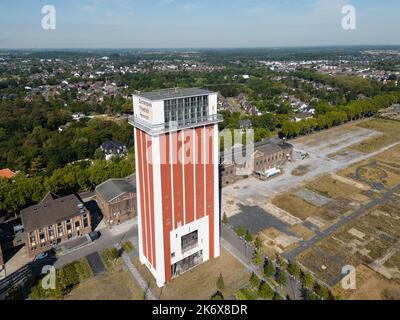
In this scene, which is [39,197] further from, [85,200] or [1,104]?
[1,104]

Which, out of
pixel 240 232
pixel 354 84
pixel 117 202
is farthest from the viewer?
pixel 354 84

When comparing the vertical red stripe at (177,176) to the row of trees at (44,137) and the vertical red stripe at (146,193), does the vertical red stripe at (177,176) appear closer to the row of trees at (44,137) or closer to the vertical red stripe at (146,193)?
the vertical red stripe at (146,193)

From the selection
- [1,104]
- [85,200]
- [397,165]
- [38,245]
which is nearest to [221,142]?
[85,200]

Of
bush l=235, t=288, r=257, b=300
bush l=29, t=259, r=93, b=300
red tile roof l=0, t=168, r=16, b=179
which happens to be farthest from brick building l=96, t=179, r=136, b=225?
red tile roof l=0, t=168, r=16, b=179

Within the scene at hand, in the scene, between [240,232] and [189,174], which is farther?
[240,232]

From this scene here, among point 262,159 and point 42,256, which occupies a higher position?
point 262,159

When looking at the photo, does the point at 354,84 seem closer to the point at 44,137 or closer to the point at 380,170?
the point at 380,170

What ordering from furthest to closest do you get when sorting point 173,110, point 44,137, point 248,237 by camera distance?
point 44,137
point 248,237
point 173,110

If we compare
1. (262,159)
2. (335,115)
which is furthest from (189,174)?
(335,115)
